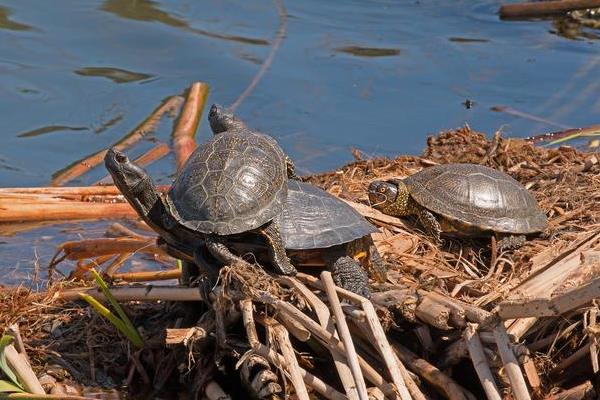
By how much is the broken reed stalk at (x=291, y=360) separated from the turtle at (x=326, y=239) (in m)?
0.42

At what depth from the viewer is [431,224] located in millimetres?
5781

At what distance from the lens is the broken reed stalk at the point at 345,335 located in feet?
13.1

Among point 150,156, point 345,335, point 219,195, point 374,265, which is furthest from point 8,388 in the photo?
point 150,156

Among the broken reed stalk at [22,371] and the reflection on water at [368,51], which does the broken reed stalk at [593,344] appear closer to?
the broken reed stalk at [22,371]

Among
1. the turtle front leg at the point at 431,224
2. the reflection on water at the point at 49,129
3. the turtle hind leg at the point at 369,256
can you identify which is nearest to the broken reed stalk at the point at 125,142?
the reflection on water at the point at 49,129

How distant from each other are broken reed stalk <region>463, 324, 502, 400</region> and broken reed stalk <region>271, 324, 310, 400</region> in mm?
650

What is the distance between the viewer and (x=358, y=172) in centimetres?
691

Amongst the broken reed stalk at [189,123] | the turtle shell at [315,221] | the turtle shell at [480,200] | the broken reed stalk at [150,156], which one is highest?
the turtle shell at [315,221]

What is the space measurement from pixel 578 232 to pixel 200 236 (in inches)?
81.8

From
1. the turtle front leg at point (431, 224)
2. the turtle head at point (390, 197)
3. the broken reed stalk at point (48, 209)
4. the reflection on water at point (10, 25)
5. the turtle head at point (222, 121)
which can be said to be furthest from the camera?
the reflection on water at point (10, 25)

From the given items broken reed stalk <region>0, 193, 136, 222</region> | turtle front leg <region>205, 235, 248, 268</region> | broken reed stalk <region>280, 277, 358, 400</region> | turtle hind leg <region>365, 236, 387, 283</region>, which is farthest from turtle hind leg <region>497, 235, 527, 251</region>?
broken reed stalk <region>0, 193, 136, 222</region>

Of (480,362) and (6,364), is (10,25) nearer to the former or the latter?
(6,364)

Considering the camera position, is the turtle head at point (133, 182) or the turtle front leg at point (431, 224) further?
the turtle front leg at point (431, 224)

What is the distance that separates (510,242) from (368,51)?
20.9 ft
